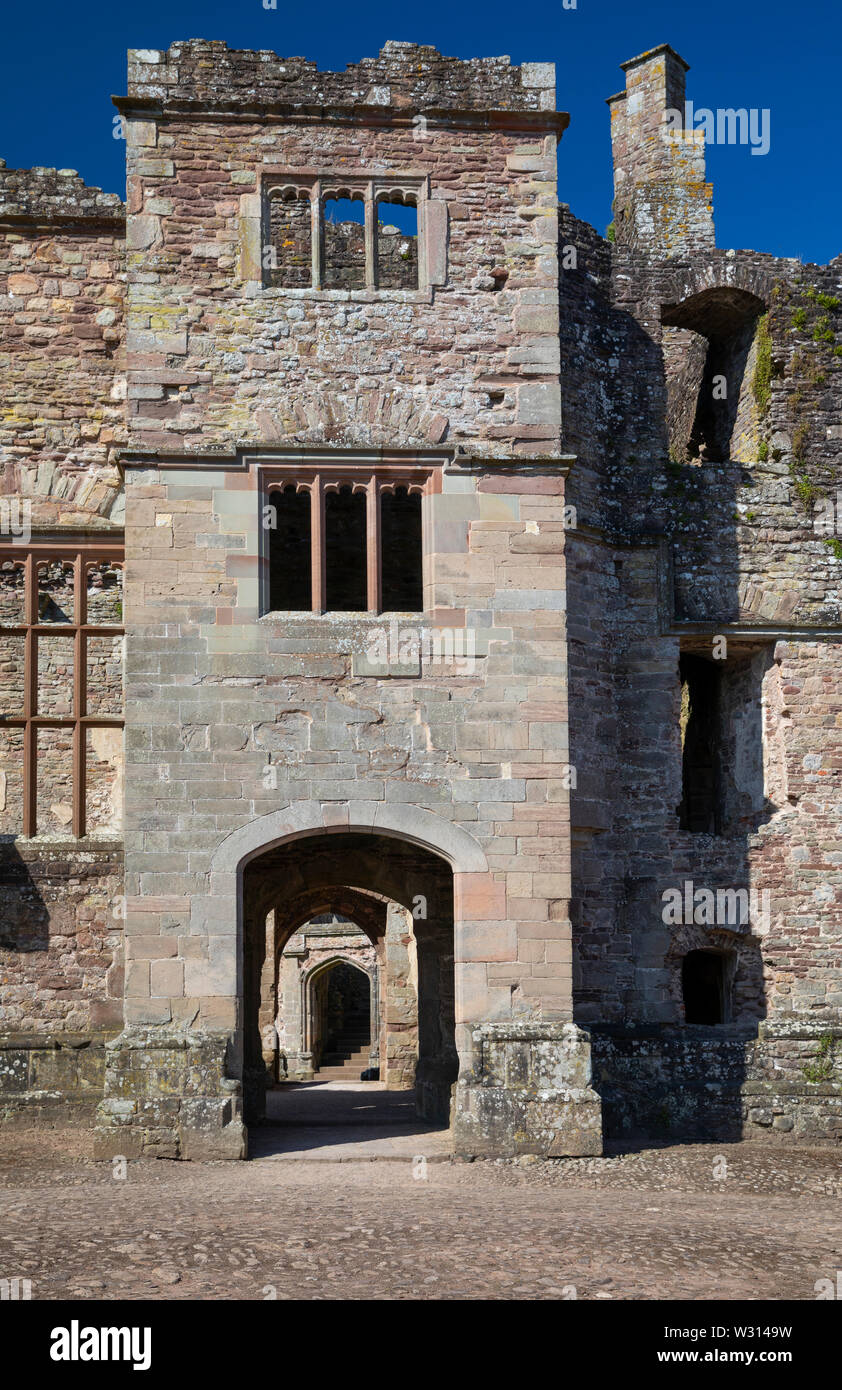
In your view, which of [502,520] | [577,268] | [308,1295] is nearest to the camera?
[308,1295]

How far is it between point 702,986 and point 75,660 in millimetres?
7004

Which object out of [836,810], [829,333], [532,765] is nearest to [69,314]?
[532,765]

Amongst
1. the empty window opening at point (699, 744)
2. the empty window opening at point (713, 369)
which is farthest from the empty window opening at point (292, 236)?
the empty window opening at point (699, 744)

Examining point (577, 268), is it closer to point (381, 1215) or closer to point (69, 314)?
point (69, 314)

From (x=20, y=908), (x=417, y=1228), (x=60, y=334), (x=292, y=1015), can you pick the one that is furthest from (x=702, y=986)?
(x=292, y=1015)

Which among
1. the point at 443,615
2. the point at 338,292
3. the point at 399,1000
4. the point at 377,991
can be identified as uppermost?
the point at 338,292

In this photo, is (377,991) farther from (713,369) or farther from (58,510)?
(58,510)

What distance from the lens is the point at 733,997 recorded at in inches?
539

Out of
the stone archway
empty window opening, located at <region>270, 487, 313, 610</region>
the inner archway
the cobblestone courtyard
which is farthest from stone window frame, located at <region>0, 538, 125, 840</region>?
the stone archway

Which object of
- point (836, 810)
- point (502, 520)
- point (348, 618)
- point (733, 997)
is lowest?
point (733, 997)

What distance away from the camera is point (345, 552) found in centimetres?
1498

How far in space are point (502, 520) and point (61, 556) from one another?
4048 mm

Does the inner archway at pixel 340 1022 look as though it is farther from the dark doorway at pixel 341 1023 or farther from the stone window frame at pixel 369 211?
the stone window frame at pixel 369 211

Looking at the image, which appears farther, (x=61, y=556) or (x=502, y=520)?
(x=61, y=556)
